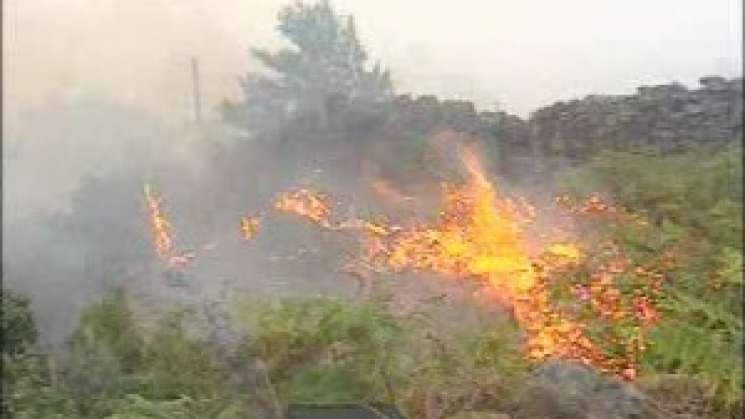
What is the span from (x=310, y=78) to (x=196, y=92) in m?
1.12

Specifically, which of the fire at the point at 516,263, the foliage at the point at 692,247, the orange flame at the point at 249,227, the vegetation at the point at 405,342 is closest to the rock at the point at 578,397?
the vegetation at the point at 405,342

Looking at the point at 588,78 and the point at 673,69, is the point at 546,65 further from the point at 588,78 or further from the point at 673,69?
the point at 673,69

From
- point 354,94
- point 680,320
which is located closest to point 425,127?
point 354,94

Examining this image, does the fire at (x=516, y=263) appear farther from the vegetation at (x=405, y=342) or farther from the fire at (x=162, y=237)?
the fire at (x=162, y=237)

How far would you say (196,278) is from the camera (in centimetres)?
916

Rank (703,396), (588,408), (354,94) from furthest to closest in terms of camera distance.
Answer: (354,94) < (703,396) < (588,408)

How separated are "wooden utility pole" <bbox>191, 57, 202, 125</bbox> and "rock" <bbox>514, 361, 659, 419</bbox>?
6052mm

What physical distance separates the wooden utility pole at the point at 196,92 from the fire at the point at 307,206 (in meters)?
1.77

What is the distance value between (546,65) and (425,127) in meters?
1.18

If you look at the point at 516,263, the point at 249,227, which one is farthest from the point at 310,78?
the point at 516,263

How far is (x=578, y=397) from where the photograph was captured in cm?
599

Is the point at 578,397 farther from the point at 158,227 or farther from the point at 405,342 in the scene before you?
the point at 158,227

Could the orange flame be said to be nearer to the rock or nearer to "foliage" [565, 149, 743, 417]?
"foliage" [565, 149, 743, 417]

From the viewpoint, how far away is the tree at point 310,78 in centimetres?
1129
